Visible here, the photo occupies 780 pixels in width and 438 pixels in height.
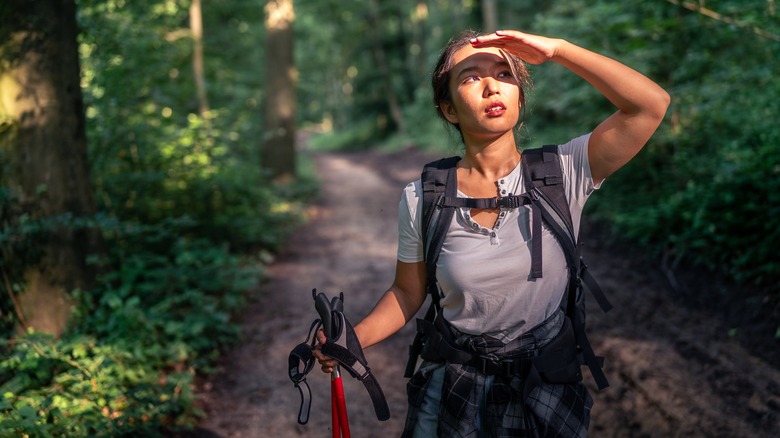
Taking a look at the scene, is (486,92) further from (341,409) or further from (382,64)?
(382,64)

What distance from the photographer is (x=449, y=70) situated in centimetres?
215

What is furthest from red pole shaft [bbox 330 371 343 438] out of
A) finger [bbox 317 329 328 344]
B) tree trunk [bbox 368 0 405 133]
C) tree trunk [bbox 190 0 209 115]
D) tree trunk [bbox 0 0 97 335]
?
tree trunk [bbox 368 0 405 133]

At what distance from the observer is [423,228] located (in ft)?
6.98

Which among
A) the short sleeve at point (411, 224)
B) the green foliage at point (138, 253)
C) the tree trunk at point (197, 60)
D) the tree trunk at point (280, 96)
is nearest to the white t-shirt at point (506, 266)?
the short sleeve at point (411, 224)

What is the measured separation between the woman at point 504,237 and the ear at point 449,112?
0.06 metres

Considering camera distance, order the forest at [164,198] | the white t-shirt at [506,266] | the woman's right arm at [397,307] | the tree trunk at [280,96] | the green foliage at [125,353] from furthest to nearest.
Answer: the tree trunk at [280,96], the forest at [164,198], the green foliage at [125,353], the woman's right arm at [397,307], the white t-shirt at [506,266]

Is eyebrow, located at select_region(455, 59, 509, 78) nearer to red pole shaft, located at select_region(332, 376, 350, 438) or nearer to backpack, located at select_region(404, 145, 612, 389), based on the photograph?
backpack, located at select_region(404, 145, 612, 389)

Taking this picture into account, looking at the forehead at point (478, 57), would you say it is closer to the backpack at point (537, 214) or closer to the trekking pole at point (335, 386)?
the backpack at point (537, 214)

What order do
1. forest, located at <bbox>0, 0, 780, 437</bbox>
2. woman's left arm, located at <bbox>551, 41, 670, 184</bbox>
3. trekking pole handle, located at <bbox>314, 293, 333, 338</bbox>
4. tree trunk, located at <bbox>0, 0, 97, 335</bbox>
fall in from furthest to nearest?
tree trunk, located at <bbox>0, 0, 97, 335</bbox> < forest, located at <bbox>0, 0, 780, 437</bbox> < trekking pole handle, located at <bbox>314, 293, 333, 338</bbox> < woman's left arm, located at <bbox>551, 41, 670, 184</bbox>

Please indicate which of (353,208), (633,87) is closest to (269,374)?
(633,87)

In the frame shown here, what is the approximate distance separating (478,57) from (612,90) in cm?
47

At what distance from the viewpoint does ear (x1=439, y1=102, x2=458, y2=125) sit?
222 cm

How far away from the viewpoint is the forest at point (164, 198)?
4.39 metres

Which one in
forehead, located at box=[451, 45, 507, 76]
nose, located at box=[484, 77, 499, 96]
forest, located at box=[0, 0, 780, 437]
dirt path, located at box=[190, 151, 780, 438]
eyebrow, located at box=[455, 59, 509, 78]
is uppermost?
forehead, located at box=[451, 45, 507, 76]
